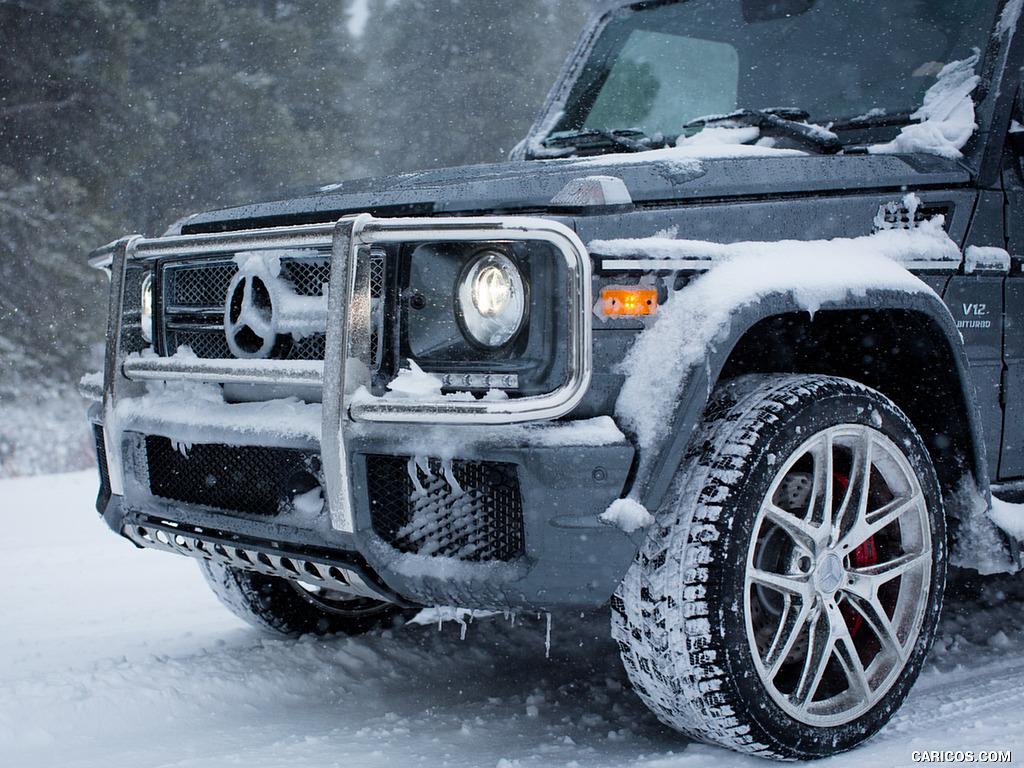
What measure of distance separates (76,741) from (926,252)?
2.62 m

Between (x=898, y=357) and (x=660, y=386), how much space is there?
1.05 metres

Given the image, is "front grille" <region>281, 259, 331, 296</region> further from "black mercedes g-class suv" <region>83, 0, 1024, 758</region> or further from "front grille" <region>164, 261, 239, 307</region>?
"front grille" <region>164, 261, 239, 307</region>

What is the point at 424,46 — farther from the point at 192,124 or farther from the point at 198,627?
the point at 198,627

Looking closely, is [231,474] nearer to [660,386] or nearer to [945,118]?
[660,386]

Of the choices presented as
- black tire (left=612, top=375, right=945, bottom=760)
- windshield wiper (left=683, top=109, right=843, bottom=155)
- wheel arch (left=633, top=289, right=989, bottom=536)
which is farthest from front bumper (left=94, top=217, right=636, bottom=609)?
windshield wiper (left=683, top=109, right=843, bottom=155)

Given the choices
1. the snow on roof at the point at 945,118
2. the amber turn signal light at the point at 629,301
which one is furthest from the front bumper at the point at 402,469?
the snow on roof at the point at 945,118

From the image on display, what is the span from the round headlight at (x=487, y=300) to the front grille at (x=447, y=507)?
29 cm

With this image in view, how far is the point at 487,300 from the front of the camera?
228 centimetres

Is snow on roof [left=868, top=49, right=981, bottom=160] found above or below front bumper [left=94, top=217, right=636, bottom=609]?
above

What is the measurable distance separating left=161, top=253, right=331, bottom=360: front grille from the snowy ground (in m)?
1.00

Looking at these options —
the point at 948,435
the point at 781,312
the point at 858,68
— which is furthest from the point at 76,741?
the point at 858,68

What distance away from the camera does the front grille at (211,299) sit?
Answer: 8.34 ft

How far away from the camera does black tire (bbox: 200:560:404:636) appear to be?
11.7 ft

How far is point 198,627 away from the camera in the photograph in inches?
154
